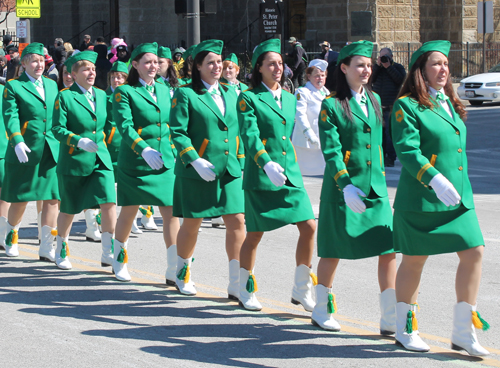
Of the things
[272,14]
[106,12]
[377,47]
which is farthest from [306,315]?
[106,12]

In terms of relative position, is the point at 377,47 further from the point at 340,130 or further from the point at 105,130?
the point at 340,130

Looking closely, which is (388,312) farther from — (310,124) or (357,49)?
(310,124)

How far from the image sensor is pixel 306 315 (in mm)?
6148

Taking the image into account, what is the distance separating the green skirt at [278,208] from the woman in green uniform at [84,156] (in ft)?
6.06

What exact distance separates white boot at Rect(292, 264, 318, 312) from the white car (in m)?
19.4

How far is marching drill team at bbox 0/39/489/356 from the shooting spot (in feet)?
16.5

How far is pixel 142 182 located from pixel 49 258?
1.57 meters

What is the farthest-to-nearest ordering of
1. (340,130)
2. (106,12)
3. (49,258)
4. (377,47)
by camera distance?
(106,12), (377,47), (49,258), (340,130)

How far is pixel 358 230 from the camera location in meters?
5.39

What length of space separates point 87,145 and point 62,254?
3.87 ft

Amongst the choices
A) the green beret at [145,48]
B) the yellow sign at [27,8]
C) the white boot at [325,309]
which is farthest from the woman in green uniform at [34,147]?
the yellow sign at [27,8]

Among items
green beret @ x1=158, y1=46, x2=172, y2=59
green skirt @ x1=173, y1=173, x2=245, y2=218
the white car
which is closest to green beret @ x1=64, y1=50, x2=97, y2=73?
green beret @ x1=158, y1=46, x2=172, y2=59

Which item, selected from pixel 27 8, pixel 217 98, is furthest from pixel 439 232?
pixel 27 8

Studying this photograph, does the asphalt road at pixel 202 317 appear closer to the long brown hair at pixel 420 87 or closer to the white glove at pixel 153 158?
the white glove at pixel 153 158
